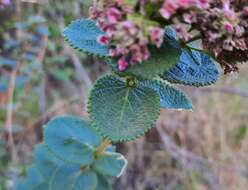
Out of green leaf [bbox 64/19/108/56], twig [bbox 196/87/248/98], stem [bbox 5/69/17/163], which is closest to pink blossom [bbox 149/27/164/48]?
green leaf [bbox 64/19/108/56]

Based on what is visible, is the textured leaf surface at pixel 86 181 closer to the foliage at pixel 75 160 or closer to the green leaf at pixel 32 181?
the foliage at pixel 75 160

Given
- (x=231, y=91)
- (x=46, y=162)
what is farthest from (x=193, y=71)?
(x=231, y=91)

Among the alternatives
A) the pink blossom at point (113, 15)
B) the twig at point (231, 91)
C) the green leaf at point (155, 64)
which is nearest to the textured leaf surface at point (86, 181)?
the green leaf at point (155, 64)

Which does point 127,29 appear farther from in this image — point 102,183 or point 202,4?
point 102,183

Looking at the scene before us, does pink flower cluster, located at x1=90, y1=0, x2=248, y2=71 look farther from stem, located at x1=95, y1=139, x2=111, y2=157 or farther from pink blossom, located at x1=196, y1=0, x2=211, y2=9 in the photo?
stem, located at x1=95, y1=139, x2=111, y2=157

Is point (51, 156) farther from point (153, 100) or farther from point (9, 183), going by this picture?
point (9, 183)

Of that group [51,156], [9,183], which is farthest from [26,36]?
[51,156]
